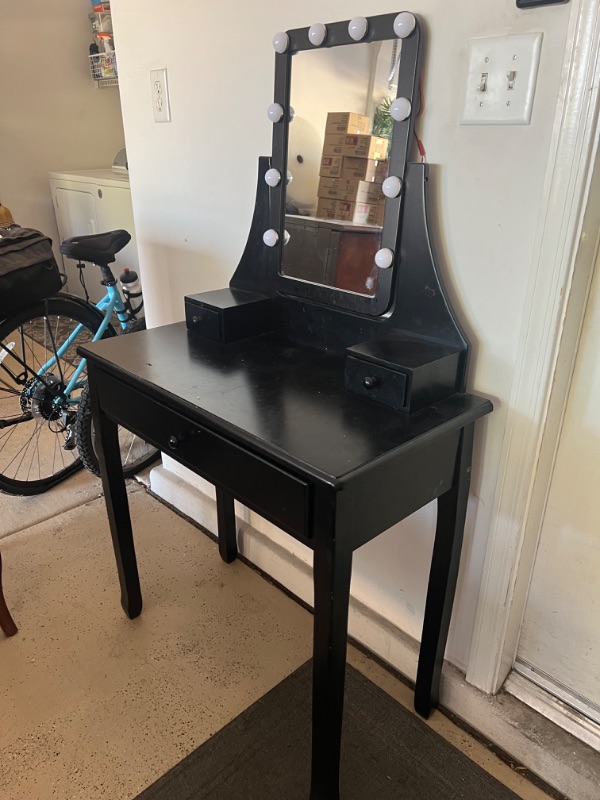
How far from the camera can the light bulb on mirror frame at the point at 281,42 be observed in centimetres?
114

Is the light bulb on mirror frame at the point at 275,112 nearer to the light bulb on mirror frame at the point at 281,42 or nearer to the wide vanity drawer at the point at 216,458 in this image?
the light bulb on mirror frame at the point at 281,42

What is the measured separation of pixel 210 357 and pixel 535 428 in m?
0.63

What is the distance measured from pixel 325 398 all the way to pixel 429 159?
0.45 meters

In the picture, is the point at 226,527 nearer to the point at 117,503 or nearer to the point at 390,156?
the point at 117,503

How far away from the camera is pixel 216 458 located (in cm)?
101

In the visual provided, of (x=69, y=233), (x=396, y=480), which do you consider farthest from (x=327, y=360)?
(x=69, y=233)

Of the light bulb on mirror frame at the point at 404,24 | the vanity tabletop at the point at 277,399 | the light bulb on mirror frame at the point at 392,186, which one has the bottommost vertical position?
the vanity tabletop at the point at 277,399

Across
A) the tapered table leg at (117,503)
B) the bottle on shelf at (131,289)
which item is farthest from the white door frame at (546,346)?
the bottle on shelf at (131,289)

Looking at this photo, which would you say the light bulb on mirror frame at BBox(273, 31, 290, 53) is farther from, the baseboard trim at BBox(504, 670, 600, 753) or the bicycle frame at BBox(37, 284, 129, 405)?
the baseboard trim at BBox(504, 670, 600, 753)

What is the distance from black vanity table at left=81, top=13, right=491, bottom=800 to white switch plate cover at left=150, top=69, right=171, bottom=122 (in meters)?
0.44

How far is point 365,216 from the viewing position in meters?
1.12

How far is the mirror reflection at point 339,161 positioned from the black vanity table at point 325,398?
0.08 feet

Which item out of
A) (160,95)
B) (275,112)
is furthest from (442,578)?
(160,95)

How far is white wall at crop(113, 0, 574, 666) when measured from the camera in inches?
36.8
